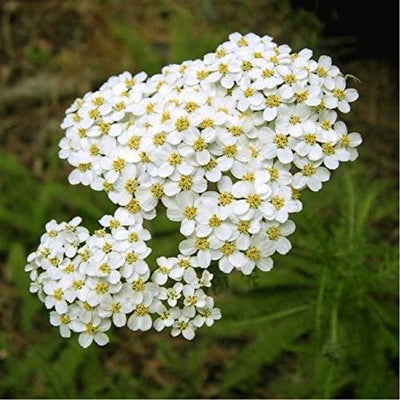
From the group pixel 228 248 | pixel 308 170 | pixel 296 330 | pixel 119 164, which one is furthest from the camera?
pixel 296 330

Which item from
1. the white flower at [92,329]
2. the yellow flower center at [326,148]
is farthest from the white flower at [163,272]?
the yellow flower center at [326,148]

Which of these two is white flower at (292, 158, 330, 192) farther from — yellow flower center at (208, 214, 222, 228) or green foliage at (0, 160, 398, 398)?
green foliage at (0, 160, 398, 398)

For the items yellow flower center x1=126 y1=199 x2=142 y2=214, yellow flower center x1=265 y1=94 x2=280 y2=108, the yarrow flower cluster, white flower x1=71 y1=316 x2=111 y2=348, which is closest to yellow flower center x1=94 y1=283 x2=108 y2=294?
the yarrow flower cluster

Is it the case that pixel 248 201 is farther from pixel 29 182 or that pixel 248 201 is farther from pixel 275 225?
pixel 29 182

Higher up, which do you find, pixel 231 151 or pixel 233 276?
pixel 231 151

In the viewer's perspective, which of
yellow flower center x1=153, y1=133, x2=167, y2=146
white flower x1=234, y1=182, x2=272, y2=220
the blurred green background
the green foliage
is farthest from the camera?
the blurred green background

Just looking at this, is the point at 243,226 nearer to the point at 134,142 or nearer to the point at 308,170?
the point at 308,170

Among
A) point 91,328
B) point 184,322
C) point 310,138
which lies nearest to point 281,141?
point 310,138

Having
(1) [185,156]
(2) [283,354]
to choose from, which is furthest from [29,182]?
(1) [185,156]
